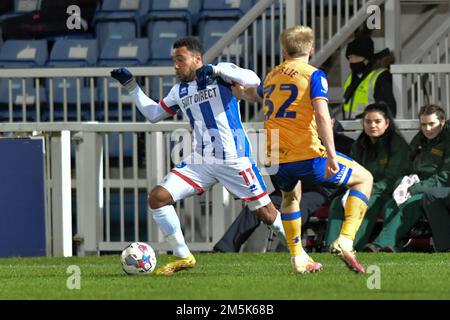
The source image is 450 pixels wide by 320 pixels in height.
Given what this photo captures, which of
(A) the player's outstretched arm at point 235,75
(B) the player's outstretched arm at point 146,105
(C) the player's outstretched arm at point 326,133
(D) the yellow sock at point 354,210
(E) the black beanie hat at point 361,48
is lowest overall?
(D) the yellow sock at point 354,210

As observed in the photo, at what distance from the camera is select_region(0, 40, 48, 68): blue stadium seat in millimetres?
17266

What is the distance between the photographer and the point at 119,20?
57.6 ft

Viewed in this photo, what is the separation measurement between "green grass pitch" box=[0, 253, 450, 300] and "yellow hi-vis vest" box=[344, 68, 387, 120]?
2722 mm

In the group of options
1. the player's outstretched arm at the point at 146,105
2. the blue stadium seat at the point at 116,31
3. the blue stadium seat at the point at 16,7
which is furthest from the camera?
the blue stadium seat at the point at 16,7

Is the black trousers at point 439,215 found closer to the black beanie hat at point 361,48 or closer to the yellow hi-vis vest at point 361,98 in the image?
the yellow hi-vis vest at point 361,98

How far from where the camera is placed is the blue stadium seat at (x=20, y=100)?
16062 millimetres

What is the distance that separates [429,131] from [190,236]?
2454mm

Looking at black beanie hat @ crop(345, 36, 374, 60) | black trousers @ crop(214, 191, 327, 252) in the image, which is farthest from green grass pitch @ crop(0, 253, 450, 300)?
black beanie hat @ crop(345, 36, 374, 60)

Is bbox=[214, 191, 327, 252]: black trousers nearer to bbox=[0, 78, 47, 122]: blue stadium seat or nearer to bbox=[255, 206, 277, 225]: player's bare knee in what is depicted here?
bbox=[255, 206, 277, 225]: player's bare knee

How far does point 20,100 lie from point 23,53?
1369 mm

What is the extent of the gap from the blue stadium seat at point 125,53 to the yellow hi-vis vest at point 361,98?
3066mm

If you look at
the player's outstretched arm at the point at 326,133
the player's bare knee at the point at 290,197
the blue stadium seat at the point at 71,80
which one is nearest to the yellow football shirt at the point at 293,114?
the player's outstretched arm at the point at 326,133

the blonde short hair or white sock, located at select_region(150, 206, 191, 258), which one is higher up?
the blonde short hair
